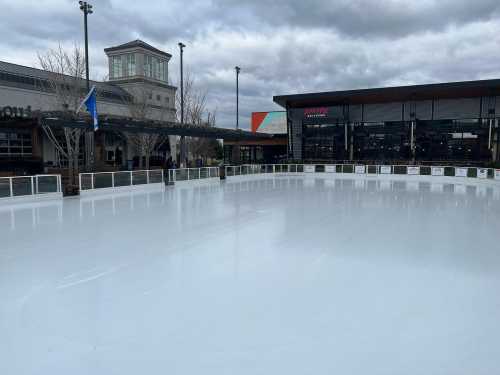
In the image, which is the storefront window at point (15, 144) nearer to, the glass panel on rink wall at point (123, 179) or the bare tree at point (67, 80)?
the bare tree at point (67, 80)

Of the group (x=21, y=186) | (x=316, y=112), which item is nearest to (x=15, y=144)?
(x=21, y=186)

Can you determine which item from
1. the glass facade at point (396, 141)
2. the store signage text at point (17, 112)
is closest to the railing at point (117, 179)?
the store signage text at point (17, 112)

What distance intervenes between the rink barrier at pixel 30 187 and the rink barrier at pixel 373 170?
12973 mm

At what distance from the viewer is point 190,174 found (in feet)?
74.5

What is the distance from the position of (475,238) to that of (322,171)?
75.4 feet

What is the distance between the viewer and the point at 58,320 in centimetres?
432

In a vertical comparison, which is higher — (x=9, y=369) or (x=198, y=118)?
(x=198, y=118)

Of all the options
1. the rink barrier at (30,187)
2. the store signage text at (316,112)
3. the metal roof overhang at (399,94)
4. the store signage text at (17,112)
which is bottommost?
the rink barrier at (30,187)

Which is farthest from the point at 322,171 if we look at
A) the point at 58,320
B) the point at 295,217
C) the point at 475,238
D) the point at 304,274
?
the point at 58,320

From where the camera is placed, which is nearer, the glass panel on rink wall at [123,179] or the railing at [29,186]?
the railing at [29,186]

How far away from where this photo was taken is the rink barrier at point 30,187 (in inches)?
541

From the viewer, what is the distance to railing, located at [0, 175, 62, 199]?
13.7 meters

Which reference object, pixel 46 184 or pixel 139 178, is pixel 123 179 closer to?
pixel 139 178

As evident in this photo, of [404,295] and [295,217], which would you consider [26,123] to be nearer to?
[295,217]
